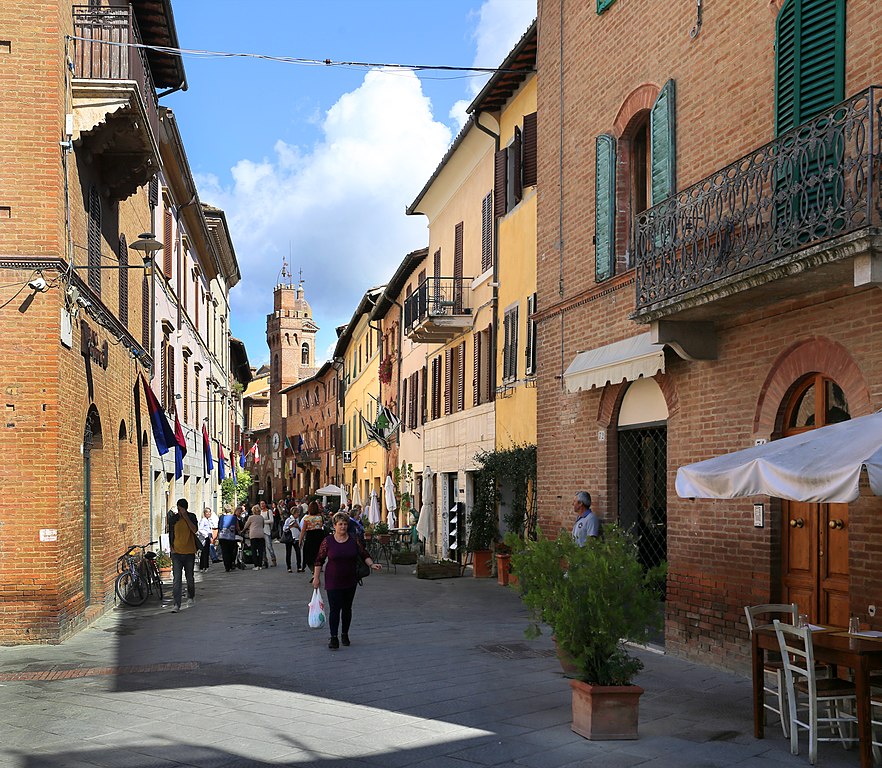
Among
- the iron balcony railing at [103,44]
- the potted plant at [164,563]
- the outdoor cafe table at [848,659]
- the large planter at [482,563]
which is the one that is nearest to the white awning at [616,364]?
the outdoor cafe table at [848,659]

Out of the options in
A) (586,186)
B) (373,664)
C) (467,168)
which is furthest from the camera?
(467,168)

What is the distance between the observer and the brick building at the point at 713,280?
899cm

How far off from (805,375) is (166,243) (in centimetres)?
1949

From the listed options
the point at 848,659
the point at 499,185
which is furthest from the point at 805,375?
the point at 499,185

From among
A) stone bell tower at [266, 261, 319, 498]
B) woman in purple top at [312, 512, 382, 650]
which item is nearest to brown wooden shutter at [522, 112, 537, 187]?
woman in purple top at [312, 512, 382, 650]

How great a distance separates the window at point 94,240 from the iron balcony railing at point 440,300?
452 inches

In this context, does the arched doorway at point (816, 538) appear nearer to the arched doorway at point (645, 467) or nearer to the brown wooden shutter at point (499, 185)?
the arched doorway at point (645, 467)

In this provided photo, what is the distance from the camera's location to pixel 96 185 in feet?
53.6

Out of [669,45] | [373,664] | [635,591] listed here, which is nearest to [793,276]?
[635,591]

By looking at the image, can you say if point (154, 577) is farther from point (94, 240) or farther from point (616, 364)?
point (616, 364)

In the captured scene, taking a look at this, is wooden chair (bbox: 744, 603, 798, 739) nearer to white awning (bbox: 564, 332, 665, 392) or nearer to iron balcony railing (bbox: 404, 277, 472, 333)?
white awning (bbox: 564, 332, 665, 392)

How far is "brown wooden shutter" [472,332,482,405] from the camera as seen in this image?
25453mm

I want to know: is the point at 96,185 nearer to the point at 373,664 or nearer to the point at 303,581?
the point at 373,664

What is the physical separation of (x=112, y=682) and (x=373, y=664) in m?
2.66
